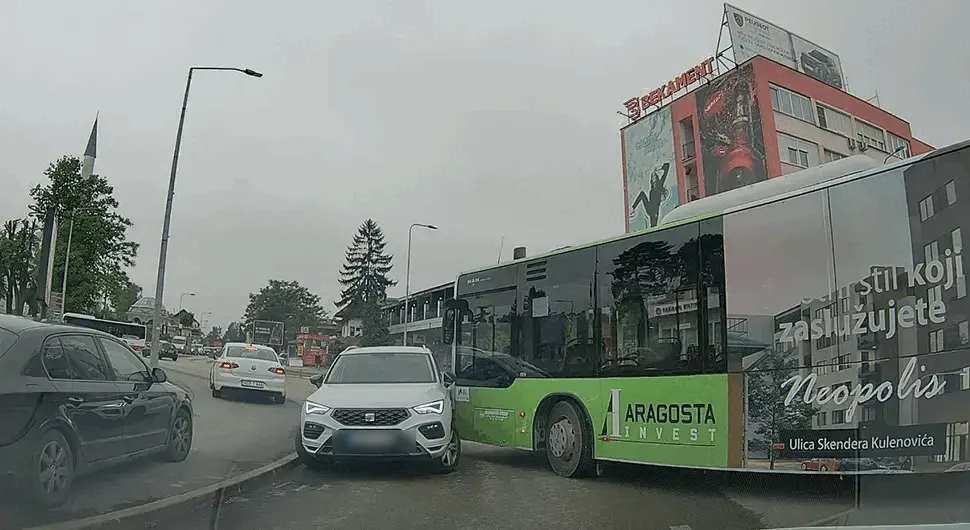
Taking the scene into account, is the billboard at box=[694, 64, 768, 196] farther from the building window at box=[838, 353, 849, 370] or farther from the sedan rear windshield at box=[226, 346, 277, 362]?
the building window at box=[838, 353, 849, 370]

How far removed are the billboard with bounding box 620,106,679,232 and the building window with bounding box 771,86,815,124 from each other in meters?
7.24

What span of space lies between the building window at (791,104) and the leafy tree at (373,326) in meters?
31.3

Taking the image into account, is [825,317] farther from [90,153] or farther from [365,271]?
[365,271]

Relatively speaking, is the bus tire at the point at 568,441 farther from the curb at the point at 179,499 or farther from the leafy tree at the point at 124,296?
the leafy tree at the point at 124,296

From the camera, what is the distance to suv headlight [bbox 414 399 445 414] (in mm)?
9484

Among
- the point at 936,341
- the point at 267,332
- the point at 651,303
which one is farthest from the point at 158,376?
the point at 267,332

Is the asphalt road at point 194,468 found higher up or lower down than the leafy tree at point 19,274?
lower down

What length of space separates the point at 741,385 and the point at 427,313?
142ft

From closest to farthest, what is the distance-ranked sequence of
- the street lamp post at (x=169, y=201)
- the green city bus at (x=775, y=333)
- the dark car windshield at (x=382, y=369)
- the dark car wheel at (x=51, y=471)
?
the dark car wheel at (x=51, y=471) < the green city bus at (x=775, y=333) < the dark car windshield at (x=382, y=369) < the street lamp post at (x=169, y=201)

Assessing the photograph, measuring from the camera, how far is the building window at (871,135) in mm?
45344

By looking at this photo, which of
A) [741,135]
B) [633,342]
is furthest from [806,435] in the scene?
[741,135]

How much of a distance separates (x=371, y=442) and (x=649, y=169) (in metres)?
42.3

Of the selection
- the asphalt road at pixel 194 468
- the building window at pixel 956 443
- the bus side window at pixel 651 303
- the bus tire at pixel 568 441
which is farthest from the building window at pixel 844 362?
the asphalt road at pixel 194 468

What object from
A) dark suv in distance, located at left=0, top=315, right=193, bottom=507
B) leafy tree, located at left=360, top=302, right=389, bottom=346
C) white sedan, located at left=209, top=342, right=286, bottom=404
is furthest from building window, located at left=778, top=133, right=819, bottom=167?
dark suv in distance, located at left=0, top=315, right=193, bottom=507
